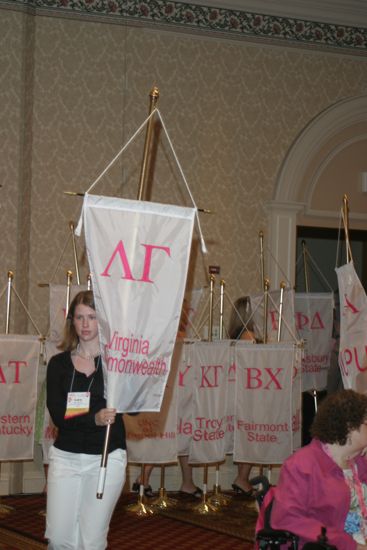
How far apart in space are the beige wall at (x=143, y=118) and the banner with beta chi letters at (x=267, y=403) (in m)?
1.46

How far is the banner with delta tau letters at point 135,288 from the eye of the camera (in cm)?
380

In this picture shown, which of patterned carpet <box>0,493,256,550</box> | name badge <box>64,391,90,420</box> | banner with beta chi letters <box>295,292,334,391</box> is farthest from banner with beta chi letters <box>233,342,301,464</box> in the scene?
name badge <box>64,391,90,420</box>

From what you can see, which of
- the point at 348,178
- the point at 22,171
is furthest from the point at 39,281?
the point at 348,178

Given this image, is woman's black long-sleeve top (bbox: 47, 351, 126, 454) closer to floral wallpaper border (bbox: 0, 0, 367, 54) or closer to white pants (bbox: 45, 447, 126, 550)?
white pants (bbox: 45, 447, 126, 550)

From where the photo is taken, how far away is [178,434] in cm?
707

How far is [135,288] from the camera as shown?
151 inches

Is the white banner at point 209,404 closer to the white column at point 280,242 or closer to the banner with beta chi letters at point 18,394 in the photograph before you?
the banner with beta chi letters at point 18,394

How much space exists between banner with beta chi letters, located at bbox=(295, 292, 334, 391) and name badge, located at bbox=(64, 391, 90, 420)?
166 inches

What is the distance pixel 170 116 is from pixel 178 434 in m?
2.77

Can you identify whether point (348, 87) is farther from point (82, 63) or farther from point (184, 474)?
point (184, 474)

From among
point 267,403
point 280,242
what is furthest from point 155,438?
point 280,242

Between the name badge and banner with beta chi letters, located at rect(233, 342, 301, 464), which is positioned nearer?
the name badge

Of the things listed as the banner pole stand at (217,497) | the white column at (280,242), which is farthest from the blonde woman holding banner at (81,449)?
the white column at (280,242)

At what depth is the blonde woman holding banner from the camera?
374 cm
